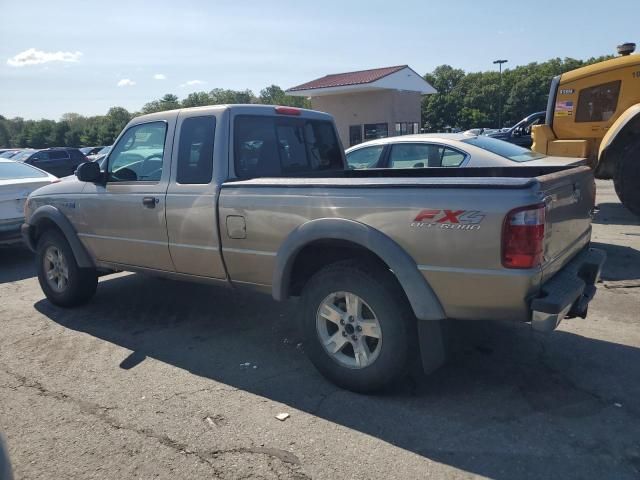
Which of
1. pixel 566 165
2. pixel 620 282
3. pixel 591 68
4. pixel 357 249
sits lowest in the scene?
pixel 620 282

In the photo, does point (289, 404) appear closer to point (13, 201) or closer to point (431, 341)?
point (431, 341)

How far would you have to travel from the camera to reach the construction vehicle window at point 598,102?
9445 millimetres

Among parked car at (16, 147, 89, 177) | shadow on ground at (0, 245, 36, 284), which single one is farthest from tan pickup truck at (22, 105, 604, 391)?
parked car at (16, 147, 89, 177)

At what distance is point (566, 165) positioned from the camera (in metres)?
4.09

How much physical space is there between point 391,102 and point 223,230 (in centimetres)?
2715

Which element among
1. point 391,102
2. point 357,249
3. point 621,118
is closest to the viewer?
point 357,249

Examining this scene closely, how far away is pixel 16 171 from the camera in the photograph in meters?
8.93

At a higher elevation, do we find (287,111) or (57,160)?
(287,111)

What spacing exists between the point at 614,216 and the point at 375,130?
21.7m

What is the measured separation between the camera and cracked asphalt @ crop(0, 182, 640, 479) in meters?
2.88

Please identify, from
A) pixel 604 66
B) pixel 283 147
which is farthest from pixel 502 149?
pixel 604 66

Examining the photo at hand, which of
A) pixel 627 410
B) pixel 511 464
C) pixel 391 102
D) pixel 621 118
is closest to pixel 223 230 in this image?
pixel 511 464

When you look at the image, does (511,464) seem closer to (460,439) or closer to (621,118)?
(460,439)

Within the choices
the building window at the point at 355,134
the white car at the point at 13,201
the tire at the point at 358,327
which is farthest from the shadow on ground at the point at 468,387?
the building window at the point at 355,134
